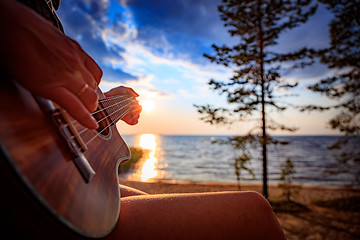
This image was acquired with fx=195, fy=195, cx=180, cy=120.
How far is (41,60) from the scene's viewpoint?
59 centimetres

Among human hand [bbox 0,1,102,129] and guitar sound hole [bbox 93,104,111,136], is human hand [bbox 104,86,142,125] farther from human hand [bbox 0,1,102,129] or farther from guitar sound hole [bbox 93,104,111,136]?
human hand [bbox 0,1,102,129]

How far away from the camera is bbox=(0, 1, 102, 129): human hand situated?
0.54 metres

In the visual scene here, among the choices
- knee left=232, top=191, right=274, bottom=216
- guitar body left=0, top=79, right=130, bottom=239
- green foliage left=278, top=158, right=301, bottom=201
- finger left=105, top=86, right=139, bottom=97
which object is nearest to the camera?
guitar body left=0, top=79, right=130, bottom=239

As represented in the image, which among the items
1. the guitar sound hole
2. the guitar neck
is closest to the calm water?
the guitar neck

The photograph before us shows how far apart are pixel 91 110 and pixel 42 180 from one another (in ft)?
1.08

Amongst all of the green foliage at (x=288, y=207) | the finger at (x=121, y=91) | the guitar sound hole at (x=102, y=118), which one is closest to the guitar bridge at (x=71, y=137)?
the guitar sound hole at (x=102, y=118)

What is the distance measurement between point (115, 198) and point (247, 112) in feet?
22.1

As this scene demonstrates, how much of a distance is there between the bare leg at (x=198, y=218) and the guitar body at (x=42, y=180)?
0.33ft

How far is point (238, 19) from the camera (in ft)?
23.8

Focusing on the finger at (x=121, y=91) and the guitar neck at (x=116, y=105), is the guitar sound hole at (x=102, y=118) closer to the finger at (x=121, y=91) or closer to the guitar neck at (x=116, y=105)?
the guitar neck at (x=116, y=105)

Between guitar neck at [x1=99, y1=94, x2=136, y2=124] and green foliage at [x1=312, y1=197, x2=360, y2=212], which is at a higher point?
guitar neck at [x1=99, y1=94, x2=136, y2=124]

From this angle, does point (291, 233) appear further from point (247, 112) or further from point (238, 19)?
point (238, 19)

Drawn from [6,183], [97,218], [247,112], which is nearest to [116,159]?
[97,218]

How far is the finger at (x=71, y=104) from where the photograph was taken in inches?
26.0
